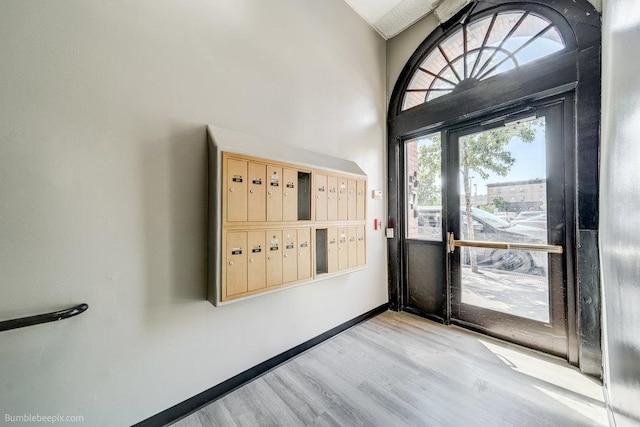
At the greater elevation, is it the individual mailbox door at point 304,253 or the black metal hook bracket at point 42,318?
the individual mailbox door at point 304,253

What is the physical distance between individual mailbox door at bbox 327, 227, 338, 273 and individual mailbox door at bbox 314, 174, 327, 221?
175 mm

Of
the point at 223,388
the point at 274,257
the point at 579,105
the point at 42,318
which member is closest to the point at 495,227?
the point at 579,105

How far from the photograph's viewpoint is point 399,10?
9.26ft

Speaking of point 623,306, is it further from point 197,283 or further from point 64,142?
point 64,142

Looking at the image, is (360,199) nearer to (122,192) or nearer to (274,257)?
(274,257)

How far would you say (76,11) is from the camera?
1262 mm

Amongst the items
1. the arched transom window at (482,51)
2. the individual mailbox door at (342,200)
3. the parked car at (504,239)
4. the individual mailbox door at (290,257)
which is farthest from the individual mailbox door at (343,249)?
the arched transom window at (482,51)

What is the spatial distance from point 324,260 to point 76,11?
91.6 inches

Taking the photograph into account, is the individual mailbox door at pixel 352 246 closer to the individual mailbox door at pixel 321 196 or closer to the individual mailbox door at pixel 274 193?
the individual mailbox door at pixel 321 196

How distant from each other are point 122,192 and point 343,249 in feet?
5.98

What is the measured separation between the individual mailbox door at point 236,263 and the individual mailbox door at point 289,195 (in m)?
0.39

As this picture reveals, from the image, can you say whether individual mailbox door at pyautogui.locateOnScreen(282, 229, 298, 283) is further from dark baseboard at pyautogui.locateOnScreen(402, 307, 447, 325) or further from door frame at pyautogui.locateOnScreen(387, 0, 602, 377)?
door frame at pyautogui.locateOnScreen(387, 0, 602, 377)

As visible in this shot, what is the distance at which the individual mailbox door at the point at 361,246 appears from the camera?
261cm

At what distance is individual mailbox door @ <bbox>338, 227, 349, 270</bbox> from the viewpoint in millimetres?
2393
